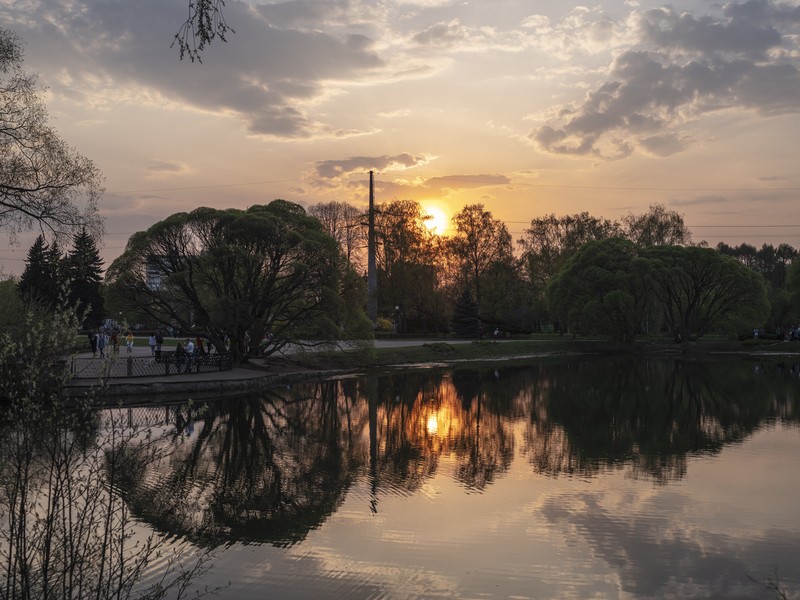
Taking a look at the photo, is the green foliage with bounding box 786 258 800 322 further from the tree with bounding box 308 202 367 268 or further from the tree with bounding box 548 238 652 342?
the tree with bounding box 308 202 367 268

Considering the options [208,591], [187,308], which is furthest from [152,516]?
[187,308]

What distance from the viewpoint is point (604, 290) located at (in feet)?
201

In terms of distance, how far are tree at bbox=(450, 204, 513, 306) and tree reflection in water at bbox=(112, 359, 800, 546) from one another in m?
45.8

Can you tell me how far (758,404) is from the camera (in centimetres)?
2666

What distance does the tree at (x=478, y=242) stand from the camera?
8031 centimetres

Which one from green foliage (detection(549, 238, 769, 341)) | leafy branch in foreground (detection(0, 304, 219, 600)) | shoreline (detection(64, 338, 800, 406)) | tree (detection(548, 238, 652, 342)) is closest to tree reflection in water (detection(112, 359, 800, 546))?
leafy branch in foreground (detection(0, 304, 219, 600))

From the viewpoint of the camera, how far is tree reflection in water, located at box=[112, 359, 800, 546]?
1238 centimetres

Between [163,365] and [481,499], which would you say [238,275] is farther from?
[481,499]

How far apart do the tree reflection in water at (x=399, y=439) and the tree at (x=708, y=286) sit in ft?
97.9

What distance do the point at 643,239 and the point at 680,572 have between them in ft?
245

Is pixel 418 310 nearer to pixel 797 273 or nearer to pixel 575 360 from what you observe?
pixel 575 360

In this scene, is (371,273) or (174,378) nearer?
(174,378)

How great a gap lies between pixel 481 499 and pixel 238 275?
2628 centimetres


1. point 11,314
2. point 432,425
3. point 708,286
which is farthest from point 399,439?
point 708,286
